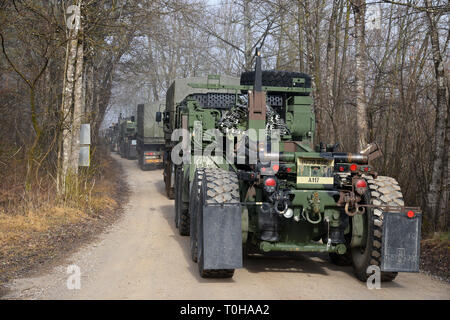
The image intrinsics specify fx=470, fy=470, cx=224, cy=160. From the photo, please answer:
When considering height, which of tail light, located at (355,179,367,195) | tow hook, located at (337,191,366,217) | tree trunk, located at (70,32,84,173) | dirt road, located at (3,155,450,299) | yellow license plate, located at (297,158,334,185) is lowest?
dirt road, located at (3,155,450,299)

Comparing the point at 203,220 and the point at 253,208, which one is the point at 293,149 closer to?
the point at 253,208

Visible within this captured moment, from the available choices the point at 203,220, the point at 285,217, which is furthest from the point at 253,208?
the point at 203,220

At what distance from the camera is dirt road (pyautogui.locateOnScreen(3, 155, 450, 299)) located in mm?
5469

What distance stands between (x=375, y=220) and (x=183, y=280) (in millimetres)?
2534

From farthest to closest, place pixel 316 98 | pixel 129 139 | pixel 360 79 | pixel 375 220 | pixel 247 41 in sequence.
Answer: pixel 129 139, pixel 247 41, pixel 316 98, pixel 360 79, pixel 375 220

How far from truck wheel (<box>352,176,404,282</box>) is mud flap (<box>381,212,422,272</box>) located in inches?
4.6

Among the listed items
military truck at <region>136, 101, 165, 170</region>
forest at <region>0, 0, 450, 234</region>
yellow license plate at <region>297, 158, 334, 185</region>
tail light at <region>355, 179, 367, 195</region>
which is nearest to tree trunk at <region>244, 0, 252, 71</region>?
forest at <region>0, 0, 450, 234</region>

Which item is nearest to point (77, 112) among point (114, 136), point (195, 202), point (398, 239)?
point (195, 202)

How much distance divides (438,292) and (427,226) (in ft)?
9.97

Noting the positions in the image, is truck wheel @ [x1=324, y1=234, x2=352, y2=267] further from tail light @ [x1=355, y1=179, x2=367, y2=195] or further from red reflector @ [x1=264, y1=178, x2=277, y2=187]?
red reflector @ [x1=264, y1=178, x2=277, y2=187]

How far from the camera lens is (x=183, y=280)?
19.9ft

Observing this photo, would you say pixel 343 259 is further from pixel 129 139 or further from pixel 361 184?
pixel 129 139
